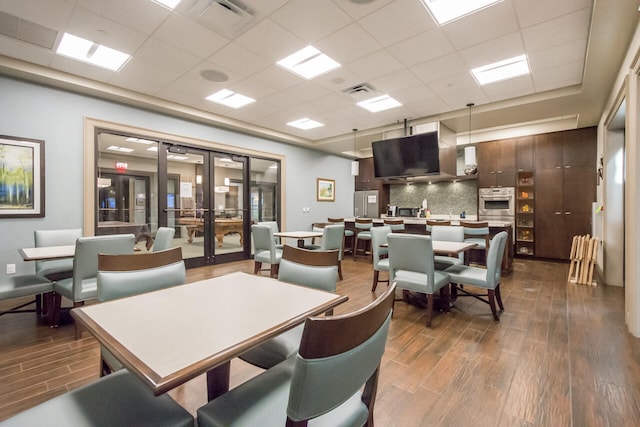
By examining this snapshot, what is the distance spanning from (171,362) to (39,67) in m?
4.74

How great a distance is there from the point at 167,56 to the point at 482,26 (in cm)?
345

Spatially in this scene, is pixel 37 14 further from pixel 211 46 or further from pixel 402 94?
pixel 402 94

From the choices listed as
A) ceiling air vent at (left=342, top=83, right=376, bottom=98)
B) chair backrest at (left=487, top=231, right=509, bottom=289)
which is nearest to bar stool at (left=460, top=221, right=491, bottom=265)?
chair backrest at (left=487, top=231, right=509, bottom=289)

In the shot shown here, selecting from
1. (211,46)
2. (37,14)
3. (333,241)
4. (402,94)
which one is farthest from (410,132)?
(37,14)

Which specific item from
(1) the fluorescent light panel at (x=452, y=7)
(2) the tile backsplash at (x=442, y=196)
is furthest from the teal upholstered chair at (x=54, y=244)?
(2) the tile backsplash at (x=442, y=196)

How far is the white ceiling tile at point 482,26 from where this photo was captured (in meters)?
Answer: 2.67

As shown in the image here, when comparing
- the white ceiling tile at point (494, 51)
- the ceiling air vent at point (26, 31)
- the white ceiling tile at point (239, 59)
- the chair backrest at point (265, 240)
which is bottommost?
the chair backrest at point (265, 240)

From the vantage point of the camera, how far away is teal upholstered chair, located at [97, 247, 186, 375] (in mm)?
1614

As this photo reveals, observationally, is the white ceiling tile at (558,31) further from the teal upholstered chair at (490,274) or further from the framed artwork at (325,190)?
the framed artwork at (325,190)

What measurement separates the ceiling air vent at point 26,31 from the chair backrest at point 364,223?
17.7ft

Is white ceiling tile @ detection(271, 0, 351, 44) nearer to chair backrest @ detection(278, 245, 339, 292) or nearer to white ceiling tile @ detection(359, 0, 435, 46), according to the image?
white ceiling tile @ detection(359, 0, 435, 46)

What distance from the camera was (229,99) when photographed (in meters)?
4.91

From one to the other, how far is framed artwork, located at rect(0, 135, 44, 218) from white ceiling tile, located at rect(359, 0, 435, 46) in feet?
14.5

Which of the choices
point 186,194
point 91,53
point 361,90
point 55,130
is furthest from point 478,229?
point 55,130
